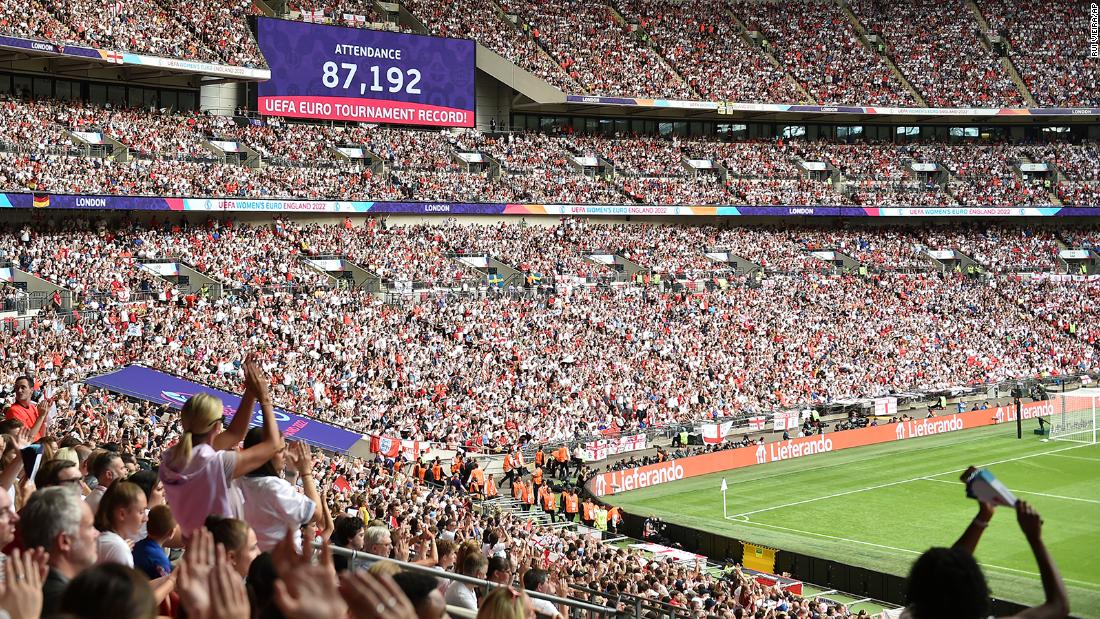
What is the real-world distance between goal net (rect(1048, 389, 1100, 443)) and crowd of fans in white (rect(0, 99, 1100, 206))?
18.5m

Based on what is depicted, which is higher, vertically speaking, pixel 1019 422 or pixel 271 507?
pixel 271 507

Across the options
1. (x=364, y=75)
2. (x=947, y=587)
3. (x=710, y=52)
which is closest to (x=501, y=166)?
(x=364, y=75)

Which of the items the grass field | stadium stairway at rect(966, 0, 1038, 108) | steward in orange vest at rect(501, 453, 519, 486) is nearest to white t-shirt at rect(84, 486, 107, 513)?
the grass field

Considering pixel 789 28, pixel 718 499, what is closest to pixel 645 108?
pixel 789 28

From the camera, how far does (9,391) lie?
23859 mm

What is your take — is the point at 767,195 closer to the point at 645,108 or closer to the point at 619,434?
the point at 645,108

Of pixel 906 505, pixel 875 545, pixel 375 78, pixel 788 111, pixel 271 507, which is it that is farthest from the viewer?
pixel 788 111

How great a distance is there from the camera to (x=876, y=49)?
68.4 meters

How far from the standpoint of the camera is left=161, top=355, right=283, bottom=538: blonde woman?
620 cm

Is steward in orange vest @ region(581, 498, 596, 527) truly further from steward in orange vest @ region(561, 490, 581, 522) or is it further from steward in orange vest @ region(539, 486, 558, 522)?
steward in orange vest @ region(539, 486, 558, 522)

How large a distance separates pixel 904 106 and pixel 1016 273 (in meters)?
11.4

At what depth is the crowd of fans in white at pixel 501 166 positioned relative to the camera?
42.1 metres

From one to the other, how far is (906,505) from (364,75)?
106ft

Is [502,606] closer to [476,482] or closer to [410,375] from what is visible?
[476,482]
